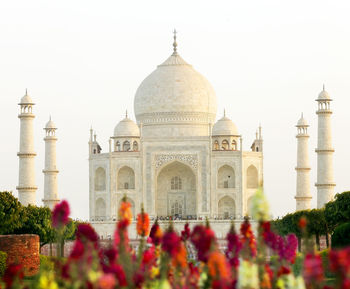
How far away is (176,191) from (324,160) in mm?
9270

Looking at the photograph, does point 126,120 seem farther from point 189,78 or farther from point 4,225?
point 4,225

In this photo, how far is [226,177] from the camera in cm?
5125

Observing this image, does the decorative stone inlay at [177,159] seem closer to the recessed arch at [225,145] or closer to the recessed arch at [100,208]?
the recessed arch at [225,145]

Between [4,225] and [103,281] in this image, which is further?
[4,225]

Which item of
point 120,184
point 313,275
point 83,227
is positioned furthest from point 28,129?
point 313,275

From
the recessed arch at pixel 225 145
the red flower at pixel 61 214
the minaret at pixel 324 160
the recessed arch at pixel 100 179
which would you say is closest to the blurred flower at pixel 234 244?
the red flower at pixel 61 214

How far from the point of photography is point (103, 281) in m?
6.02

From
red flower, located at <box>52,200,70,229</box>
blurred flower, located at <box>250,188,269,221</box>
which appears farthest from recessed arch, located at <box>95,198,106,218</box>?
blurred flower, located at <box>250,188,269,221</box>

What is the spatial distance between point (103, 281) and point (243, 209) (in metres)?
44.2

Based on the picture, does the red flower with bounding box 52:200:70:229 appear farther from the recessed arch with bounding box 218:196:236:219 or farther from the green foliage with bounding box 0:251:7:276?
the recessed arch with bounding box 218:196:236:219

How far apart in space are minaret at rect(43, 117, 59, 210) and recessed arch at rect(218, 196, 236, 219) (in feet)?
28.6

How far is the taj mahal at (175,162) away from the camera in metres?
49.8

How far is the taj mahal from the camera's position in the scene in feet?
164

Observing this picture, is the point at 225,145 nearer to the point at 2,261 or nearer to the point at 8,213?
the point at 8,213
